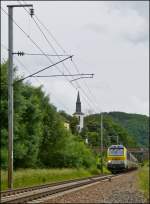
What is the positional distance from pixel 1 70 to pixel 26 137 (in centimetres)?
1016

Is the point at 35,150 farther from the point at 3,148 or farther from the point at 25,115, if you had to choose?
the point at 3,148

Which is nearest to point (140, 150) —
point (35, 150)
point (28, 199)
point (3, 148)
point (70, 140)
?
point (70, 140)

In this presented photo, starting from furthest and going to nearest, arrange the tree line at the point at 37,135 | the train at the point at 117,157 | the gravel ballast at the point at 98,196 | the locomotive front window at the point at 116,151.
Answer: the train at the point at 117,157 → the locomotive front window at the point at 116,151 → the tree line at the point at 37,135 → the gravel ballast at the point at 98,196

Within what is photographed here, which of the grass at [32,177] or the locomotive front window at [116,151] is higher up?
the locomotive front window at [116,151]

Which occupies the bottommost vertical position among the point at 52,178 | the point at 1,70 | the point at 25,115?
the point at 52,178

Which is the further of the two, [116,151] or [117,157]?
[117,157]

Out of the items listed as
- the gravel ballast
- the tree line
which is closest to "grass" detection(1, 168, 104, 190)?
the tree line

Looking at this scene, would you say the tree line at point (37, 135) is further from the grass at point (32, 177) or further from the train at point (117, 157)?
the grass at point (32, 177)

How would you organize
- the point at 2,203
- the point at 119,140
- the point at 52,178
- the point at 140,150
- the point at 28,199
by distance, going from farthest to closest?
the point at 140,150, the point at 119,140, the point at 52,178, the point at 28,199, the point at 2,203

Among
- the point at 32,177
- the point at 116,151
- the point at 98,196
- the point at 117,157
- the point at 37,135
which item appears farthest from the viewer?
the point at 37,135

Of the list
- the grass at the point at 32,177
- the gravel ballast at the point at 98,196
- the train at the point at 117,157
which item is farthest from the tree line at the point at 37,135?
the gravel ballast at the point at 98,196

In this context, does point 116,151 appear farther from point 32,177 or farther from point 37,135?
point 32,177

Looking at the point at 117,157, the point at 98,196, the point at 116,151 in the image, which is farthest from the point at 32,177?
the point at 117,157

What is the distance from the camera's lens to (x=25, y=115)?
62.6m
